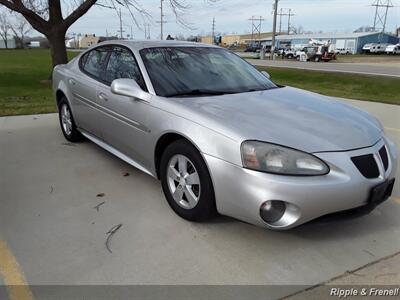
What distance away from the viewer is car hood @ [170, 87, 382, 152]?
287cm

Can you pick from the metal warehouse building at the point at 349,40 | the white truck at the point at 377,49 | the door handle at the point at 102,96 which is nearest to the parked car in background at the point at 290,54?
the metal warehouse building at the point at 349,40

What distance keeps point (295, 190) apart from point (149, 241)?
1182 millimetres

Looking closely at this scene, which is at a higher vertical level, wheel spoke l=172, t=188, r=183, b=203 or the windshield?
the windshield

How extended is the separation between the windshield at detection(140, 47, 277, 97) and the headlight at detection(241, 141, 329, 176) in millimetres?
1132

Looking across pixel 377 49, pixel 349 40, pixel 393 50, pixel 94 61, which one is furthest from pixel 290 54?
pixel 94 61

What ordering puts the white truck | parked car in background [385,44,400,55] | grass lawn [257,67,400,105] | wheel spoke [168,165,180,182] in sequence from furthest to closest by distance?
the white truck < parked car in background [385,44,400,55] < grass lawn [257,67,400,105] < wheel spoke [168,165,180,182]

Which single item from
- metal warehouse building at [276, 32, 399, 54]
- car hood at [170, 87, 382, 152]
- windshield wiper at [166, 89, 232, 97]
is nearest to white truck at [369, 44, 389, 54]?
metal warehouse building at [276, 32, 399, 54]

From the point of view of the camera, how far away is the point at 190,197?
3244 millimetres

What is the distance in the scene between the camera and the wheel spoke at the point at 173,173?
3.37 metres

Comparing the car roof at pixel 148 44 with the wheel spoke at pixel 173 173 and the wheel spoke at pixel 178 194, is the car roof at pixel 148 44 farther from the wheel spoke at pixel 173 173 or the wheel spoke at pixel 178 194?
the wheel spoke at pixel 178 194

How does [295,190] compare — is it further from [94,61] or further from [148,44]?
[94,61]

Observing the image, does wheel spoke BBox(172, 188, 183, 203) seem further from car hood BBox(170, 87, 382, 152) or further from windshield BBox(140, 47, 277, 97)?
windshield BBox(140, 47, 277, 97)

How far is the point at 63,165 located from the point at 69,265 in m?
2.23

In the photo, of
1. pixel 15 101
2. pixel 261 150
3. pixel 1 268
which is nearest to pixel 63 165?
pixel 1 268
